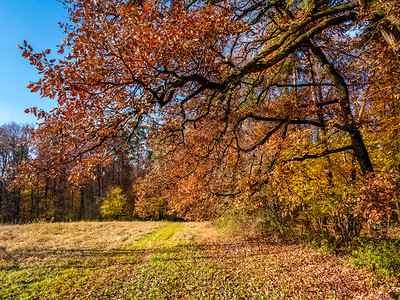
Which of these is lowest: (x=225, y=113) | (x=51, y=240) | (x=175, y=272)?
A: (x=175, y=272)

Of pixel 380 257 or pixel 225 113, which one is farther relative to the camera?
pixel 380 257

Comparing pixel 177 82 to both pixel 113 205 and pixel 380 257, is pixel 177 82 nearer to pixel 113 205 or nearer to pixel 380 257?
pixel 380 257

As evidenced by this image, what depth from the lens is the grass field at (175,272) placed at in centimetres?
587

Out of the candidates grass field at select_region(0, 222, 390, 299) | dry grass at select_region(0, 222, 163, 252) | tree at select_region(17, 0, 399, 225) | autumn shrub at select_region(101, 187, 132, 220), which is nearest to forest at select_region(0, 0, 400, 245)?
tree at select_region(17, 0, 399, 225)

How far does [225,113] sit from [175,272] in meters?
6.32

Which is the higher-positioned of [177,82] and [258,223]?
[177,82]

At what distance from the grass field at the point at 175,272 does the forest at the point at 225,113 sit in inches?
69.4

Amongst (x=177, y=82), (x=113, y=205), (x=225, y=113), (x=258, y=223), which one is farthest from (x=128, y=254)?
(x=113, y=205)

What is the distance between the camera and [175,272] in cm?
761

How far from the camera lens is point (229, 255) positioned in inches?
375

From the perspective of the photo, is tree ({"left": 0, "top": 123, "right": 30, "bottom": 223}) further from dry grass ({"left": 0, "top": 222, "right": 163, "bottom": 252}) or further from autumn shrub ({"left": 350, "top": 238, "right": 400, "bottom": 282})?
autumn shrub ({"left": 350, "top": 238, "right": 400, "bottom": 282})

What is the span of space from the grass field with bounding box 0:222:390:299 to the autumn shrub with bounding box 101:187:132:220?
16686mm

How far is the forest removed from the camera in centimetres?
379

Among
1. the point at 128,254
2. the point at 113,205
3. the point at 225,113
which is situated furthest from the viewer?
the point at 113,205
